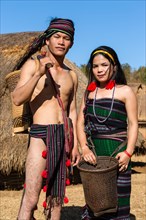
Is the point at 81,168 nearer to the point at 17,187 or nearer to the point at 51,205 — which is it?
the point at 51,205

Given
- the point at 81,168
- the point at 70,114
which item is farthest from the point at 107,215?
the point at 70,114

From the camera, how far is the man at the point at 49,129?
3.42 meters

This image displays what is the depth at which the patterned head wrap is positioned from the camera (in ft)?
11.4

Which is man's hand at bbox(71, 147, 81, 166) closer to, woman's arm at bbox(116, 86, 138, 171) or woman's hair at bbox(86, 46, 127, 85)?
woman's arm at bbox(116, 86, 138, 171)

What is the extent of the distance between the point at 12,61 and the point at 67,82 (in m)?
3.77

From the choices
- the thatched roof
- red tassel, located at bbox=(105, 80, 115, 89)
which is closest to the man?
red tassel, located at bbox=(105, 80, 115, 89)

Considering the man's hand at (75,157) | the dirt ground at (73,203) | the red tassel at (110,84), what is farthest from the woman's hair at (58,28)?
the dirt ground at (73,203)

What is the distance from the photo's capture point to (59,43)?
3.45m

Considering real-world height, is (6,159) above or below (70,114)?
below

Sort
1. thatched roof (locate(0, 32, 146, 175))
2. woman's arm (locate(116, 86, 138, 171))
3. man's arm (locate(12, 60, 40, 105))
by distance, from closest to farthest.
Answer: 1. man's arm (locate(12, 60, 40, 105))
2. woman's arm (locate(116, 86, 138, 171))
3. thatched roof (locate(0, 32, 146, 175))

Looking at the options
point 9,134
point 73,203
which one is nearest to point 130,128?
point 73,203

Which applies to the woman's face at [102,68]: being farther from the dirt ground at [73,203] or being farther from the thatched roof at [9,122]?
the thatched roof at [9,122]

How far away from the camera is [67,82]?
3621 millimetres

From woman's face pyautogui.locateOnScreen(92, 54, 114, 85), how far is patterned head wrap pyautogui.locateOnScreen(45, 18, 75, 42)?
318 mm
